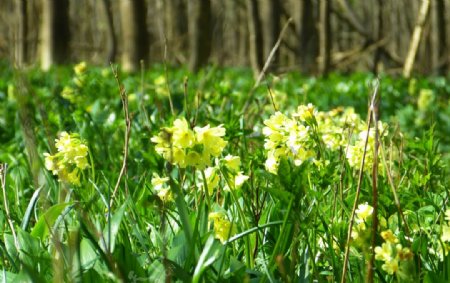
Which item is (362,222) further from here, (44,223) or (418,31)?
(418,31)

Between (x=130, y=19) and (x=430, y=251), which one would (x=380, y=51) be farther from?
(x=430, y=251)

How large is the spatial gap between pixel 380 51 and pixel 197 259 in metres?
13.8

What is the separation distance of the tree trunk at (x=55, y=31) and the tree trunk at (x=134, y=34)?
1.84 meters

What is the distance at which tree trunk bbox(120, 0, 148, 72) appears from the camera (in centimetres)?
1423

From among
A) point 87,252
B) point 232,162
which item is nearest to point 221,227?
point 232,162

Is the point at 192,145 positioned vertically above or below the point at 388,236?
above

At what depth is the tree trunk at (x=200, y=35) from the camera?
13.1m

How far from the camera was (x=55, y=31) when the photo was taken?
51.5 ft

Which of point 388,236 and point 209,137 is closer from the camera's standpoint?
point 388,236

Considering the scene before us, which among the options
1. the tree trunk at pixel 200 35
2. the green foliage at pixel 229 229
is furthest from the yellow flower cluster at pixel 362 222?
the tree trunk at pixel 200 35

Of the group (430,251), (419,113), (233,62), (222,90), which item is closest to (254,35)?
(419,113)

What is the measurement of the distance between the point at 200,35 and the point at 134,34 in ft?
4.95

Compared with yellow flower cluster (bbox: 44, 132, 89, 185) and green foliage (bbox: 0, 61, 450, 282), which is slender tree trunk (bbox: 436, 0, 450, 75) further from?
yellow flower cluster (bbox: 44, 132, 89, 185)

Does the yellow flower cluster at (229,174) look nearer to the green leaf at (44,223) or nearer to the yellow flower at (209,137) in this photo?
the yellow flower at (209,137)
